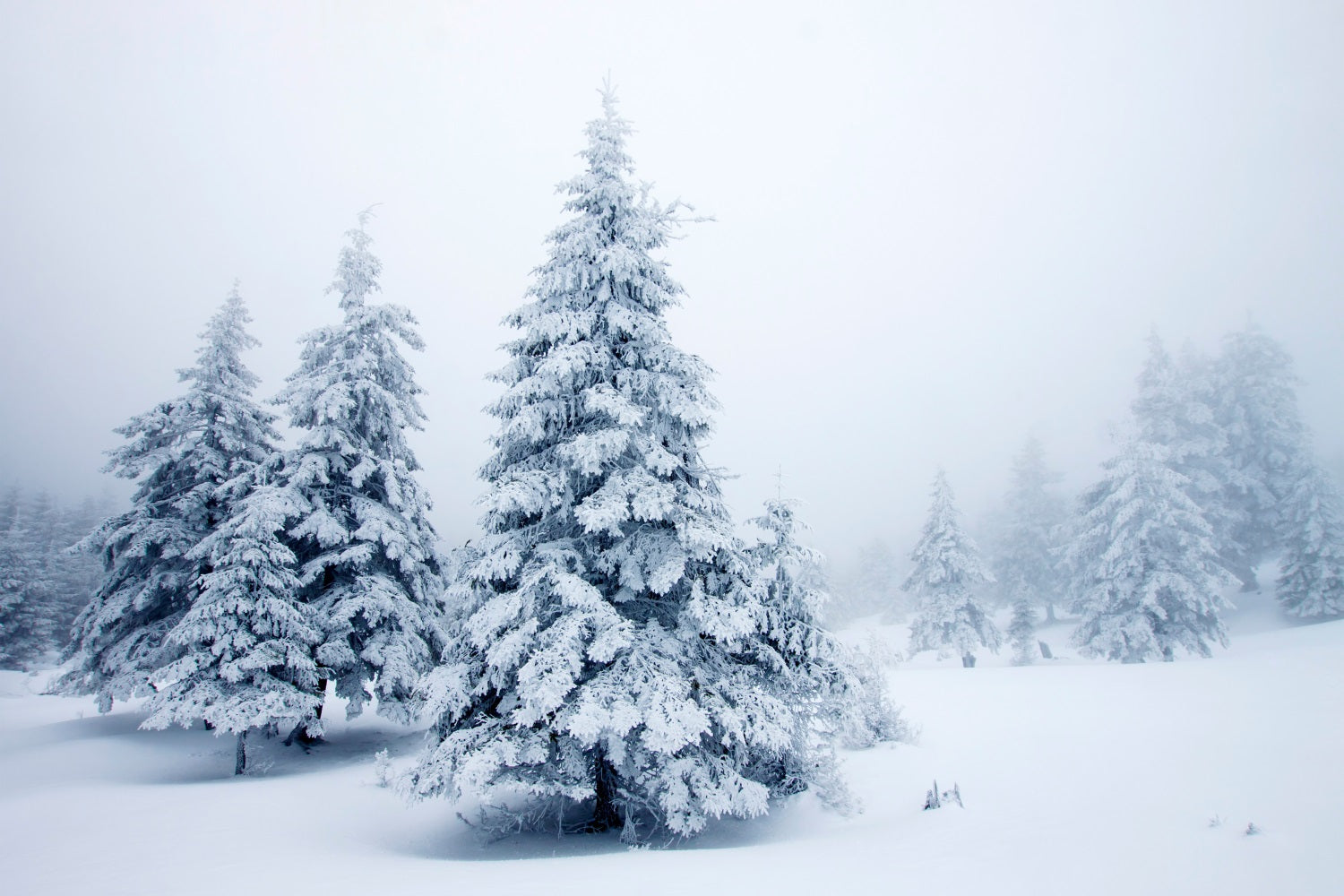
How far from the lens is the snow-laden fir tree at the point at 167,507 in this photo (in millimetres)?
17047

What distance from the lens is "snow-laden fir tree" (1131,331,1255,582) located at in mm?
28281

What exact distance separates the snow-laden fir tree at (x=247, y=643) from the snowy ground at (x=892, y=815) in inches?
62.3

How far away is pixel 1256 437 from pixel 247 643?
42.4 meters

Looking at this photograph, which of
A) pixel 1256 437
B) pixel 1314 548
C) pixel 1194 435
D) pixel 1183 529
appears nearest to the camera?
pixel 1183 529

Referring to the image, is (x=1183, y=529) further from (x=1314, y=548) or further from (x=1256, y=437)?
(x=1256, y=437)

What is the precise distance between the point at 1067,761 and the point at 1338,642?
1376 cm

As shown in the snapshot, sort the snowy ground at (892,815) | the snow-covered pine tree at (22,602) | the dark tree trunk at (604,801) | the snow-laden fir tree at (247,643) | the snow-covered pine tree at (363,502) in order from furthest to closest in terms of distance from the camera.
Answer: the snow-covered pine tree at (22,602), the snow-covered pine tree at (363,502), the snow-laden fir tree at (247,643), the dark tree trunk at (604,801), the snowy ground at (892,815)

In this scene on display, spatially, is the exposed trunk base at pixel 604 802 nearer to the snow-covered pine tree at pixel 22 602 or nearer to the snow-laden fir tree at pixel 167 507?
the snow-laden fir tree at pixel 167 507

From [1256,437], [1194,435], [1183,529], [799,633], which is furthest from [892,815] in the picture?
[1256,437]

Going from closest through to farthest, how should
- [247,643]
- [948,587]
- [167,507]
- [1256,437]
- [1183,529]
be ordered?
1. [247,643]
2. [167,507]
3. [1183,529]
4. [1256,437]
5. [948,587]

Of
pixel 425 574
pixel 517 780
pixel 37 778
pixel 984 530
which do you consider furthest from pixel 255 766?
pixel 984 530

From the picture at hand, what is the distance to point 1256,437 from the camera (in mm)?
29078

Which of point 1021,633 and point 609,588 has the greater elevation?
point 609,588

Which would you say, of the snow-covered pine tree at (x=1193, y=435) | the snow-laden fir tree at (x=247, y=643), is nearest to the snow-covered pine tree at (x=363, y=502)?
the snow-laden fir tree at (x=247, y=643)
